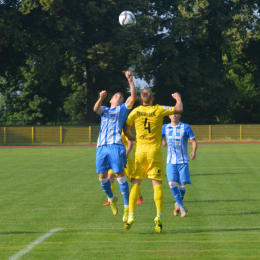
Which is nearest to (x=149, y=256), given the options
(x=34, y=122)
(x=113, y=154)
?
(x=113, y=154)

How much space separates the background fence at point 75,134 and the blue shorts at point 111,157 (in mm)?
35142

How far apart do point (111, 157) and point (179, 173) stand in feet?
6.00

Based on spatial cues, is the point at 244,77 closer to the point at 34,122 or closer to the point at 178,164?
the point at 34,122

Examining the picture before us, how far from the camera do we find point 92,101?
4403 centimetres

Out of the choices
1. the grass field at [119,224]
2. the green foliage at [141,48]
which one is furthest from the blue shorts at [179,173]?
the green foliage at [141,48]

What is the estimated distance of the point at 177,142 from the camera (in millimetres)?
7891

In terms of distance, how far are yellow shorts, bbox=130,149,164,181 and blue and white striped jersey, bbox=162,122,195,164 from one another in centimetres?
170

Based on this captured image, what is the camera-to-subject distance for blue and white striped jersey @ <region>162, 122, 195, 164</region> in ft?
25.6

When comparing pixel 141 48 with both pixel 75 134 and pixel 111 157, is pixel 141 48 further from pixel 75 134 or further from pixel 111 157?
pixel 111 157

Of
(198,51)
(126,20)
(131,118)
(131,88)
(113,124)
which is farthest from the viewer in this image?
(198,51)

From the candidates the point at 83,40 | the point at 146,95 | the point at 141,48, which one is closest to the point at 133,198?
the point at 146,95

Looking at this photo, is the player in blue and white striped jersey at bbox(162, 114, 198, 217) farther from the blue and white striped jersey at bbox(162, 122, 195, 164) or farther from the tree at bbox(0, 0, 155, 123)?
the tree at bbox(0, 0, 155, 123)

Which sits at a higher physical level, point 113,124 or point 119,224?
point 113,124

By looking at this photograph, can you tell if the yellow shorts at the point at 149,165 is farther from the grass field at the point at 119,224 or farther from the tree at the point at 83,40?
the tree at the point at 83,40
